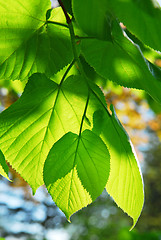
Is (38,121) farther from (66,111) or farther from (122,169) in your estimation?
(122,169)

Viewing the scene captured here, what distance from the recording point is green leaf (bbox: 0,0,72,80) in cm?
57

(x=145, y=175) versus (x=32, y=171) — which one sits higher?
(x=32, y=171)

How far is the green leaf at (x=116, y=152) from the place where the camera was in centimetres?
59

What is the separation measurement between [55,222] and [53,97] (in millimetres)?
14799

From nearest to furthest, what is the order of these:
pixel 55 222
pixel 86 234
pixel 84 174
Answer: pixel 84 174 < pixel 55 222 < pixel 86 234

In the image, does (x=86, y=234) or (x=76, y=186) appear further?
(x=86, y=234)

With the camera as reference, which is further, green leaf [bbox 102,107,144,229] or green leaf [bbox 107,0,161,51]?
green leaf [bbox 102,107,144,229]

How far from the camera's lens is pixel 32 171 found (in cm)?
60

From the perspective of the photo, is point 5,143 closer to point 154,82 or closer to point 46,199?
point 154,82

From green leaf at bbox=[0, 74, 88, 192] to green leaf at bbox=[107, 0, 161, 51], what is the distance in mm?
215

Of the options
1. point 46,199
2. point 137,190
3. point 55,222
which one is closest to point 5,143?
point 137,190

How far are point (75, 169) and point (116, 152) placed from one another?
0.09 meters

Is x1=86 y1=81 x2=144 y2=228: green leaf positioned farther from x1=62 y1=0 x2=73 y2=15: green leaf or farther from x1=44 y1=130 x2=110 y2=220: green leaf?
x1=62 y1=0 x2=73 y2=15: green leaf

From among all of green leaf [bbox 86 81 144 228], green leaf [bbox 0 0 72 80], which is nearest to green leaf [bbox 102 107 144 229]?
green leaf [bbox 86 81 144 228]
